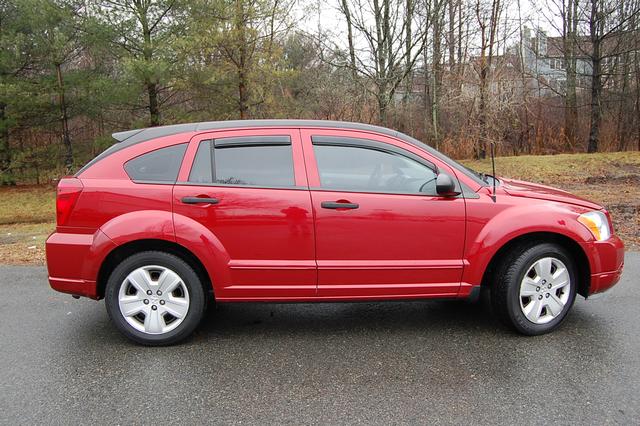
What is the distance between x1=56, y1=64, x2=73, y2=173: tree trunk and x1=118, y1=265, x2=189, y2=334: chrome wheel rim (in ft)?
57.4

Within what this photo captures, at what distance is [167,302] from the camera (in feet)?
12.2

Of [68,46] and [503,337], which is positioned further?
[68,46]

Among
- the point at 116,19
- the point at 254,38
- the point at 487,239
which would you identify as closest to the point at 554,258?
the point at 487,239

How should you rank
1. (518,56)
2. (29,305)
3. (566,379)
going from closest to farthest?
(566,379)
(29,305)
(518,56)

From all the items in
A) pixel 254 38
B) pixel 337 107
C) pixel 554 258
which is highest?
pixel 254 38

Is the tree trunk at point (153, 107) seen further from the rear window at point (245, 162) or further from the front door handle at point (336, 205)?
the front door handle at point (336, 205)

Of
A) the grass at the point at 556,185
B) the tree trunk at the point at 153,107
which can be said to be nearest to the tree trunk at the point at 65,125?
the grass at the point at 556,185

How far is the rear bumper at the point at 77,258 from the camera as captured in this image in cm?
365

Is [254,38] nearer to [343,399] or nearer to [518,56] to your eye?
[518,56]

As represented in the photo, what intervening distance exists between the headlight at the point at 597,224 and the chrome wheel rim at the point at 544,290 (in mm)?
372

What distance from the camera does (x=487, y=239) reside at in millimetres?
3764

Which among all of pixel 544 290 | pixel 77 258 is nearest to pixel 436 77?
pixel 544 290

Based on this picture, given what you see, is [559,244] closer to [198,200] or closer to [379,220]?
[379,220]

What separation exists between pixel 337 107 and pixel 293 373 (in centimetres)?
1667
